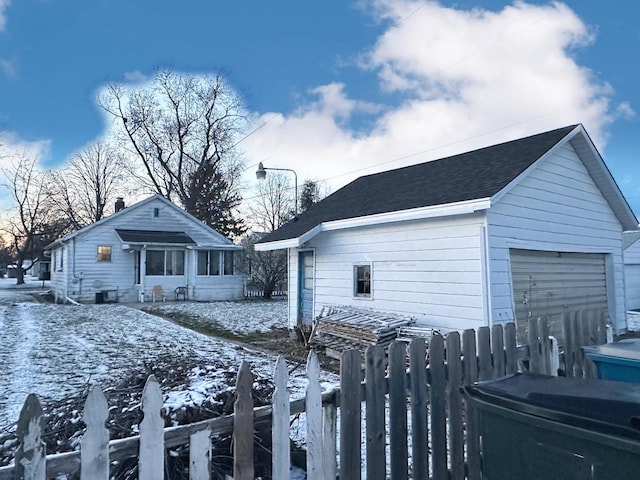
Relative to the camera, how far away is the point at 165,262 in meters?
22.5

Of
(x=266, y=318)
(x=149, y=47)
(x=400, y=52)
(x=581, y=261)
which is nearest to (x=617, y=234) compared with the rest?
(x=581, y=261)

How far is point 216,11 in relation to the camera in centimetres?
1235

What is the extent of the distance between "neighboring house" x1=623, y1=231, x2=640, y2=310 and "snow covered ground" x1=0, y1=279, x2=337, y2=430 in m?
16.2

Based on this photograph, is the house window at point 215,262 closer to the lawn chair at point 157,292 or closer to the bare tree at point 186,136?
the lawn chair at point 157,292

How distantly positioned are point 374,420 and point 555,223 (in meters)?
8.13

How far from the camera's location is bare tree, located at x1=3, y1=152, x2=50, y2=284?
37.3m

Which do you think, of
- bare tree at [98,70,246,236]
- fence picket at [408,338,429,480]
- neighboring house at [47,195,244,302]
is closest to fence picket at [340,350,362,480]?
fence picket at [408,338,429,480]

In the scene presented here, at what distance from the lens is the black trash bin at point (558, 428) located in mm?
1620

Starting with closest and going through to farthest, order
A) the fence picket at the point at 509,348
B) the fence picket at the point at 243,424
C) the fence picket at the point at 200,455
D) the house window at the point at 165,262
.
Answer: the fence picket at the point at 200,455 < the fence picket at the point at 243,424 < the fence picket at the point at 509,348 < the house window at the point at 165,262

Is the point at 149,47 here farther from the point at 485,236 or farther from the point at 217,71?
the point at 217,71

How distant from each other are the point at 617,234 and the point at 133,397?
12550mm

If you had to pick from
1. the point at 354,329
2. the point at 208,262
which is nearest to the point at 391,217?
the point at 354,329

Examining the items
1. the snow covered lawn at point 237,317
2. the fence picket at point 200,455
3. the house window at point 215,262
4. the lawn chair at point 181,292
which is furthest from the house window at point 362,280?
the house window at point 215,262

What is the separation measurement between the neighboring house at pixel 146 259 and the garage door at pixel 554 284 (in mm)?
17576
